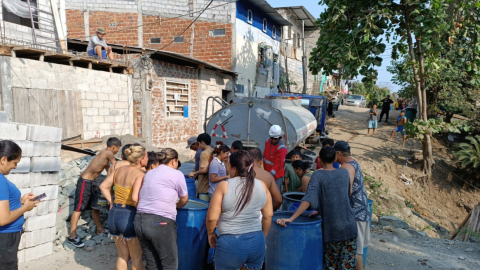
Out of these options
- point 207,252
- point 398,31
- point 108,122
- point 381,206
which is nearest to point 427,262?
point 207,252

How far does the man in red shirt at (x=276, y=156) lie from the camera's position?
5.56 metres

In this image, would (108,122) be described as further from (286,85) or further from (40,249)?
(286,85)

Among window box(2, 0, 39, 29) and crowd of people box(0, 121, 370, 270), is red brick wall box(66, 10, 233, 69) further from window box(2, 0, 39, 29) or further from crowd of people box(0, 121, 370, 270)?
crowd of people box(0, 121, 370, 270)

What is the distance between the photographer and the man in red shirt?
556 centimetres

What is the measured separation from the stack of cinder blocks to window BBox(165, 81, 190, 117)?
7446 millimetres

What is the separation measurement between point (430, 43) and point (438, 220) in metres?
5.27

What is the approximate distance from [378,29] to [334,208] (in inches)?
319

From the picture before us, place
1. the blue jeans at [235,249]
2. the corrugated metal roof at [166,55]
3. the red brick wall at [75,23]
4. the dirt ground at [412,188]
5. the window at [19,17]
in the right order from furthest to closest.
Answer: the red brick wall at [75,23] < the corrugated metal roof at [166,55] < the dirt ground at [412,188] < the window at [19,17] < the blue jeans at [235,249]

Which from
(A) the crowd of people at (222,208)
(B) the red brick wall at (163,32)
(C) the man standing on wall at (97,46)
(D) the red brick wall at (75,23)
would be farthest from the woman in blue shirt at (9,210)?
(D) the red brick wall at (75,23)

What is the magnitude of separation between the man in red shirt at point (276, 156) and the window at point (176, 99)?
700cm

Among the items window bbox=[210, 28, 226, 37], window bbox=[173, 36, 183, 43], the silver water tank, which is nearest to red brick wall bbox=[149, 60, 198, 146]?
window bbox=[210, 28, 226, 37]

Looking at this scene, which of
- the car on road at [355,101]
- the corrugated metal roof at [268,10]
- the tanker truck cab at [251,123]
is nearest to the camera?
the tanker truck cab at [251,123]

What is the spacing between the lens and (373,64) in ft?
32.8

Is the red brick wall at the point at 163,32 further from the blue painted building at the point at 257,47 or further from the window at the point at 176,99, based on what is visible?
the window at the point at 176,99
